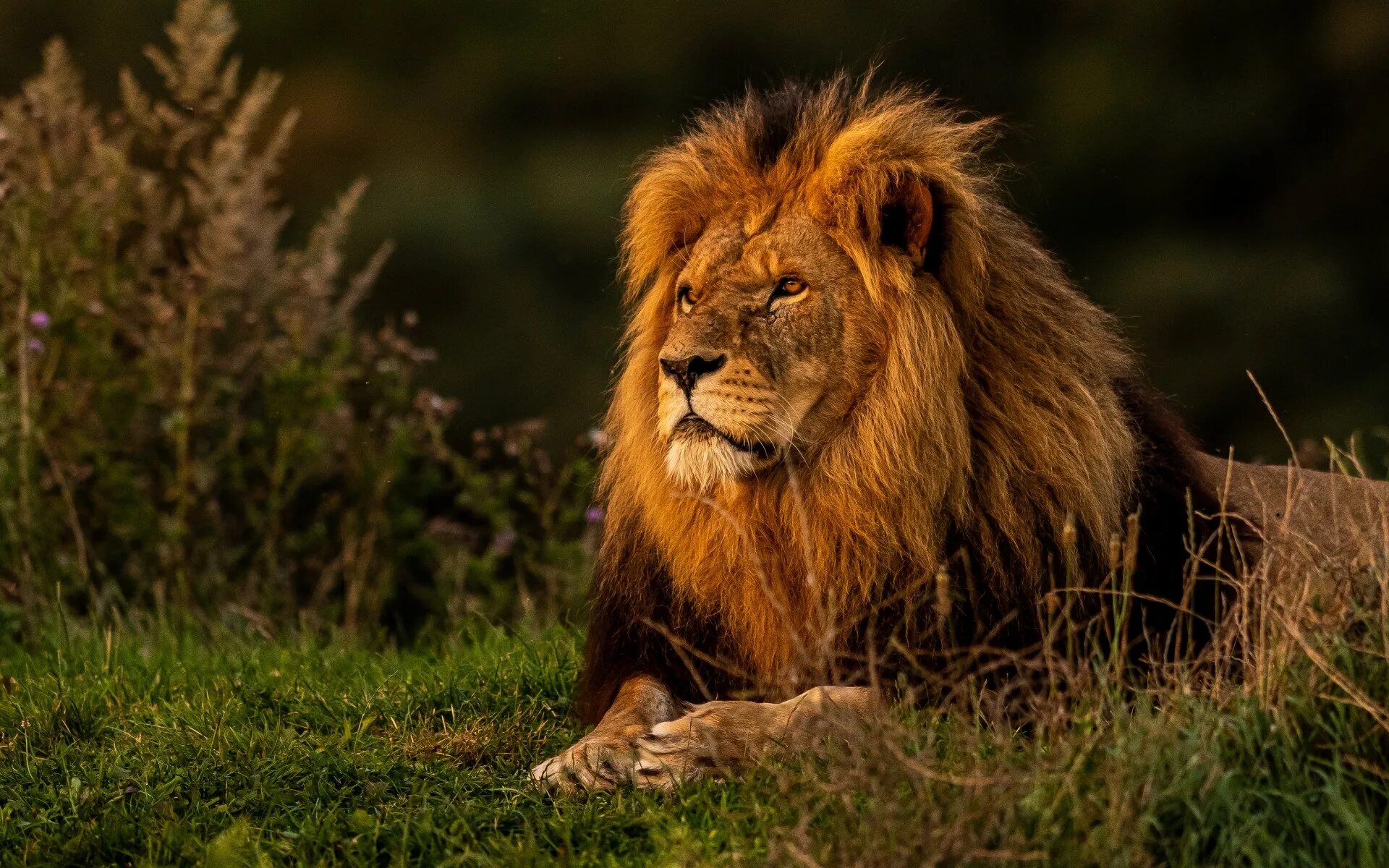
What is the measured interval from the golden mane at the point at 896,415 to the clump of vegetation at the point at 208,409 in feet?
6.94

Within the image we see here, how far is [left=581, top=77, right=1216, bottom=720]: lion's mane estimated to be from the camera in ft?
14.1

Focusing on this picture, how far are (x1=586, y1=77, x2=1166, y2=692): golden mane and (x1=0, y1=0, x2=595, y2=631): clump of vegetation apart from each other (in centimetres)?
212

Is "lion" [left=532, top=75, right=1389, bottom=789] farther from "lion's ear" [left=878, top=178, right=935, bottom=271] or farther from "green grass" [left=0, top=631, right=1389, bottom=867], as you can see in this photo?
"green grass" [left=0, top=631, right=1389, bottom=867]

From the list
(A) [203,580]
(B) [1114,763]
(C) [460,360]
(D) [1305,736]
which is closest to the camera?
(B) [1114,763]

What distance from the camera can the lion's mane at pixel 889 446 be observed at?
4312 millimetres

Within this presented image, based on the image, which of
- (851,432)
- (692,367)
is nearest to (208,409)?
(692,367)

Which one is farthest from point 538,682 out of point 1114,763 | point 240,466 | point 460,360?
point 460,360

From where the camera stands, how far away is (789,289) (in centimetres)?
443

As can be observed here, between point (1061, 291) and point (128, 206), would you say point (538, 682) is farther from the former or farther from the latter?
point (128, 206)

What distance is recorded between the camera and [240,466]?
23.1 ft

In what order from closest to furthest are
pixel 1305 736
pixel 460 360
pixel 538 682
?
1. pixel 1305 736
2. pixel 538 682
3. pixel 460 360

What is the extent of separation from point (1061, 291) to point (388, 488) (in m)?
3.41

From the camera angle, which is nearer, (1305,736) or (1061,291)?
(1305,736)

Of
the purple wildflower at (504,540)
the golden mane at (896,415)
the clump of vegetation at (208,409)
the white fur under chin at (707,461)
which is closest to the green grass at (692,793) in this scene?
the golden mane at (896,415)
